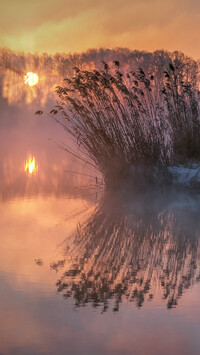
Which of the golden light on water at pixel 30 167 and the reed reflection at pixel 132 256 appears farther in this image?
the golden light on water at pixel 30 167

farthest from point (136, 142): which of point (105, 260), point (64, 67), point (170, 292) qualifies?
point (64, 67)

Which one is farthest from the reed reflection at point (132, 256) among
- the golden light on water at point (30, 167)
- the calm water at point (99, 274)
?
the golden light on water at point (30, 167)

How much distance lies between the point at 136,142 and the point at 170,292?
4699 mm

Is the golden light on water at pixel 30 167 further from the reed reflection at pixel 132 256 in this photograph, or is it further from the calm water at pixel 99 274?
the reed reflection at pixel 132 256

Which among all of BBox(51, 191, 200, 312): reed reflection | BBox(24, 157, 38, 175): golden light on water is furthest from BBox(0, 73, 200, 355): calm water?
BBox(24, 157, 38, 175): golden light on water

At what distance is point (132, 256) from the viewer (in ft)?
12.2

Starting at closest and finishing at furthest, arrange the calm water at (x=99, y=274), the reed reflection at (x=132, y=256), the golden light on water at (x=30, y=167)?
the calm water at (x=99, y=274) < the reed reflection at (x=132, y=256) < the golden light on water at (x=30, y=167)

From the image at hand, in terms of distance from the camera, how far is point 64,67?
114 ft

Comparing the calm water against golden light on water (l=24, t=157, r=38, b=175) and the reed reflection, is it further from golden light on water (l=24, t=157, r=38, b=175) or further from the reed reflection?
golden light on water (l=24, t=157, r=38, b=175)

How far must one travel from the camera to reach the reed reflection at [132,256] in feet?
9.34

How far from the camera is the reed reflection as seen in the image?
2.85 metres

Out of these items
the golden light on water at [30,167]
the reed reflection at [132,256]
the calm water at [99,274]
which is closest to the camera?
the calm water at [99,274]

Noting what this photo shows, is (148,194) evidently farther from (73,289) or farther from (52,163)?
(52,163)

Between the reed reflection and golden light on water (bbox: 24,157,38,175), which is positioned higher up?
golden light on water (bbox: 24,157,38,175)
